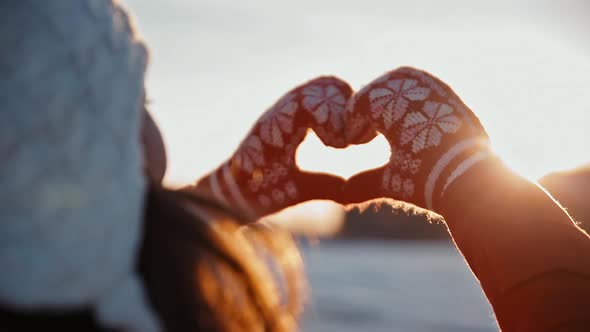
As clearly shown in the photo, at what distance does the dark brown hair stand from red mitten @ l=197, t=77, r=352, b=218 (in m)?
1.07

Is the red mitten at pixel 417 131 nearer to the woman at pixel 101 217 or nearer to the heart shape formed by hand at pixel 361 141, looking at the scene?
the heart shape formed by hand at pixel 361 141

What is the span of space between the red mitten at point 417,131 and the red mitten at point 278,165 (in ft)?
0.48

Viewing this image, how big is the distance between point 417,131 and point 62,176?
1.09m

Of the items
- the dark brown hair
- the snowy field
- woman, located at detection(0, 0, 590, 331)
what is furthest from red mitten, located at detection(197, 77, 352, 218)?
the snowy field

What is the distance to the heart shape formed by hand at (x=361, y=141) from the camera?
1.42 metres

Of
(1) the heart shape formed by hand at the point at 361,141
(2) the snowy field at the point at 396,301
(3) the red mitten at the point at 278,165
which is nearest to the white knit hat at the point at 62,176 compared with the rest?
(1) the heart shape formed by hand at the point at 361,141

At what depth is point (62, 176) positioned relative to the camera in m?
0.51

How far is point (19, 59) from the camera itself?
52cm

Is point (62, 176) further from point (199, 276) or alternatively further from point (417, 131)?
point (417, 131)

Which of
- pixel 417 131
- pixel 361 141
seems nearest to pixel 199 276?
pixel 417 131

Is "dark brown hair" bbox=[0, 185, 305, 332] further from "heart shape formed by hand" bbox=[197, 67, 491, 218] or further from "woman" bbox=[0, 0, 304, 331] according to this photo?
"heart shape formed by hand" bbox=[197, 67, 491, 218]

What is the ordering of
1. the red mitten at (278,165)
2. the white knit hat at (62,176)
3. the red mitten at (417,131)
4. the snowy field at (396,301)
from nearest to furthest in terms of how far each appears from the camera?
the white knit hat at (62,176) < the red mitten at (417,131) < the red mitten at (278,165) < the snowy field at (396,301)

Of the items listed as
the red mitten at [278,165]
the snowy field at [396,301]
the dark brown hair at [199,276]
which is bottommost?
the snowy field at [396,301]

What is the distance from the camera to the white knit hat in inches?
20.1
